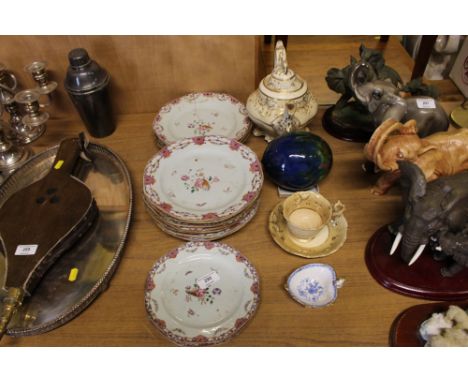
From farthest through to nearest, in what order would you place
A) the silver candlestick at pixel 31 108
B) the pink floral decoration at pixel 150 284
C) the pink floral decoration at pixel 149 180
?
the silver candlestick at pixel 31 108 < the pink floral decoration at pixel 149 180 < the pink floral decoration at pixel 150 284

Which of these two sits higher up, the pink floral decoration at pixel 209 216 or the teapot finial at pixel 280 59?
the teapot finial at pixel 280 59

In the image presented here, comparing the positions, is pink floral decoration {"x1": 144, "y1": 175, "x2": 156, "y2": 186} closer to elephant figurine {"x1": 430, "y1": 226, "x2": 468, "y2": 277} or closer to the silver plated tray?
the silver plated tray

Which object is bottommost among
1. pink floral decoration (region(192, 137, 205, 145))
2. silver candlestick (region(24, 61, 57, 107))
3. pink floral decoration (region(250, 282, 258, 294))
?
pink floral decoration (region(250, 282, 258, 294))

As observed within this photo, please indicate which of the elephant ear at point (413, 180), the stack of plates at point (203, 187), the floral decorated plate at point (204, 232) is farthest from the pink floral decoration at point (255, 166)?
the elephant ear at point (413, 180)

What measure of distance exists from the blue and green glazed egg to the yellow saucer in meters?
0.07

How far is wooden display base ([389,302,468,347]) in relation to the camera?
64cm

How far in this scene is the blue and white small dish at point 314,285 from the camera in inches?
27.8

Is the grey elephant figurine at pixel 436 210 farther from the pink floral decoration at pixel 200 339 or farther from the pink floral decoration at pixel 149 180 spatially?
the pink floral decoration at pixel 149 180

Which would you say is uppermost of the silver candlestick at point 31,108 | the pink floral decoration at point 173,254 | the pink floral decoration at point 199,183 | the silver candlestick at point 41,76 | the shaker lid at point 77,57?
the shaker lid at point 77,57

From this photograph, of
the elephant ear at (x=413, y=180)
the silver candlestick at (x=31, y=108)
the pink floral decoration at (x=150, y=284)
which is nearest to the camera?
the elephant ear at (x=413, y=180)

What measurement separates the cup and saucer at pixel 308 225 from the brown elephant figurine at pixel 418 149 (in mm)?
133

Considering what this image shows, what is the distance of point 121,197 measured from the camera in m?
0.90

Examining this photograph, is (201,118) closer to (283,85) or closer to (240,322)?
(283,85)

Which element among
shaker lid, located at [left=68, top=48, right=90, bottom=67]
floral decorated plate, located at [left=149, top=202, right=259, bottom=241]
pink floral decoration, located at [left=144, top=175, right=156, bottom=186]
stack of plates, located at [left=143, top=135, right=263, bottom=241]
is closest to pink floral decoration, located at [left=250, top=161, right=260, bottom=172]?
stack of plates, located at [left=143, top=135, right=263, bottom=241]
